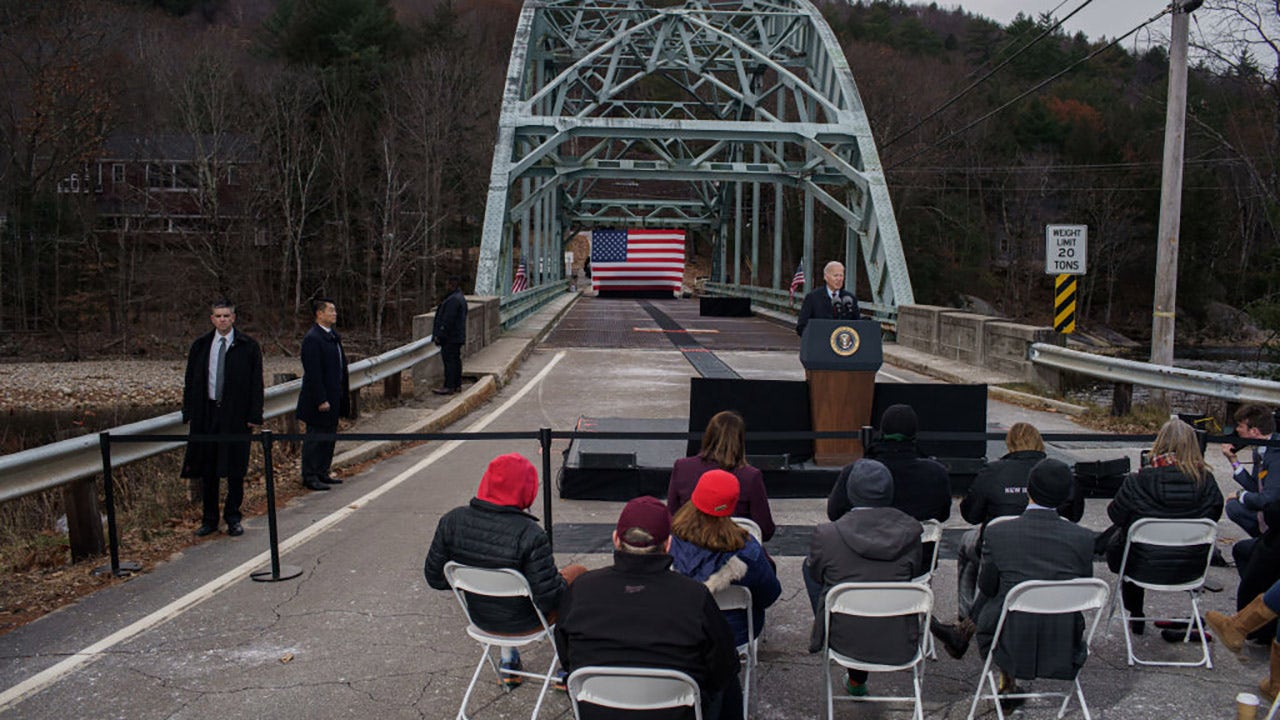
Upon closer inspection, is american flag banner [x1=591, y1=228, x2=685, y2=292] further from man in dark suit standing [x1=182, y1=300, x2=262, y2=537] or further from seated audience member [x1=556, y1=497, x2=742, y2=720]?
seated audience member [x1=556, y1=497, x2=742, y2=720]

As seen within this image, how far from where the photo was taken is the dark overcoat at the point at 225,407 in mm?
7719

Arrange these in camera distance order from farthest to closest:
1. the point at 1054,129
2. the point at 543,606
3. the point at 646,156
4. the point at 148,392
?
the point at 646,156 < the point at 1054,129 < the point at 148,392 < the point at 543,606

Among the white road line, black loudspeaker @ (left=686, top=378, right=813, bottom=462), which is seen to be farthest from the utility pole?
the white road line

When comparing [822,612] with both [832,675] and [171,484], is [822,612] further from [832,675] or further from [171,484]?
[171,484]

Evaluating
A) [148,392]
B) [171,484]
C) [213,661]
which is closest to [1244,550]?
[213,661]

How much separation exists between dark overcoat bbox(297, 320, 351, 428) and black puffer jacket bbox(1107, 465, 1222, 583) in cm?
669

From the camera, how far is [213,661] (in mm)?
5262

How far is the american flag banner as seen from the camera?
56875 millimetres

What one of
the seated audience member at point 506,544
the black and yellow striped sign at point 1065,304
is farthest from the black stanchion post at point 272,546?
the black and yellow striped sign at point 1065,304

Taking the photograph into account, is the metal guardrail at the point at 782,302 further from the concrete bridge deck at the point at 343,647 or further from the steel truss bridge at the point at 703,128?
the concrete bridge deck at the point at 343,647

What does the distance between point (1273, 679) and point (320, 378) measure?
300 inches

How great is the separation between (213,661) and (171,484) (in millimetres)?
5002

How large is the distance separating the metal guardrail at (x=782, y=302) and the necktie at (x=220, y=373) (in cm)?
1608

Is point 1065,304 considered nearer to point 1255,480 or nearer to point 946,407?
point 946,407
